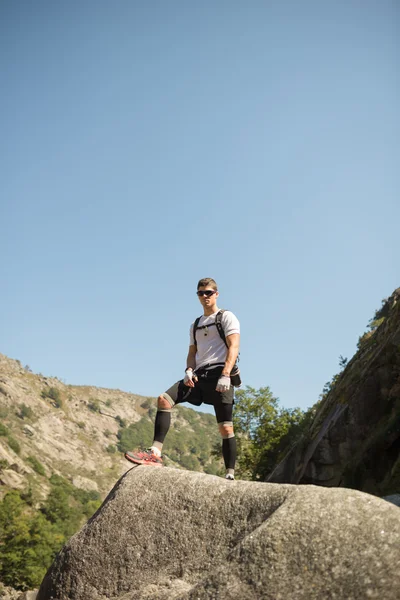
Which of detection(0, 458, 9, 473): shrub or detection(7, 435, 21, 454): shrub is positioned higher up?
detection(7, 435, 21, 454): shrub

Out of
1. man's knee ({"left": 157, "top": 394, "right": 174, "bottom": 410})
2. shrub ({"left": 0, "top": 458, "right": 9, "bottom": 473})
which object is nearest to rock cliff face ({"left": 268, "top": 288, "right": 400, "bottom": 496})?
man's knee ({"left": 157, "top": 394, "right": 174, "bottom": 410})

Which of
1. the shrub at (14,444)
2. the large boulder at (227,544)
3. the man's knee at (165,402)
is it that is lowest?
the large boulder at (227,544)

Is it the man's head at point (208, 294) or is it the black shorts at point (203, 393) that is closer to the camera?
the black shorts at point (203, 393)

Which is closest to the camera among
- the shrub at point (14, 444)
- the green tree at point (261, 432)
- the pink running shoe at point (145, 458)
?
the pink running shoe at point (145, 458)

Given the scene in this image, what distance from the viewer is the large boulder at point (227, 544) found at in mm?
4105

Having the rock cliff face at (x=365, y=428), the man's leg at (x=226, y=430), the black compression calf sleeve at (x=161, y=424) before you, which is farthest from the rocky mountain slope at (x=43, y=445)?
the man's leg at (x=226, y=430)

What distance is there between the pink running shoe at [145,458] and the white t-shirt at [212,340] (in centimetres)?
151

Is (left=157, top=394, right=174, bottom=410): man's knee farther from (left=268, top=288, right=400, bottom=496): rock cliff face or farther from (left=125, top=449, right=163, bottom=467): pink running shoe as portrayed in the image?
(left=268, top=288, right=400, bottom=496): rock cliff face

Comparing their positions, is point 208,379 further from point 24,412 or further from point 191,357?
point 24,412

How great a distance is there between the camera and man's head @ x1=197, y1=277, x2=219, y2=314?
7.70 metres

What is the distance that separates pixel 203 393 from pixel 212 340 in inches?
33.2

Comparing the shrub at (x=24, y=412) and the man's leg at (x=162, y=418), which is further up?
the shrub at (x=24, y=412)

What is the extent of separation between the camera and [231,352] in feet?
23.8

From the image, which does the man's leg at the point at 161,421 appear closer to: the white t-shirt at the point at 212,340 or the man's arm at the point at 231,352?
the white t-shirt at the point at 212,340
